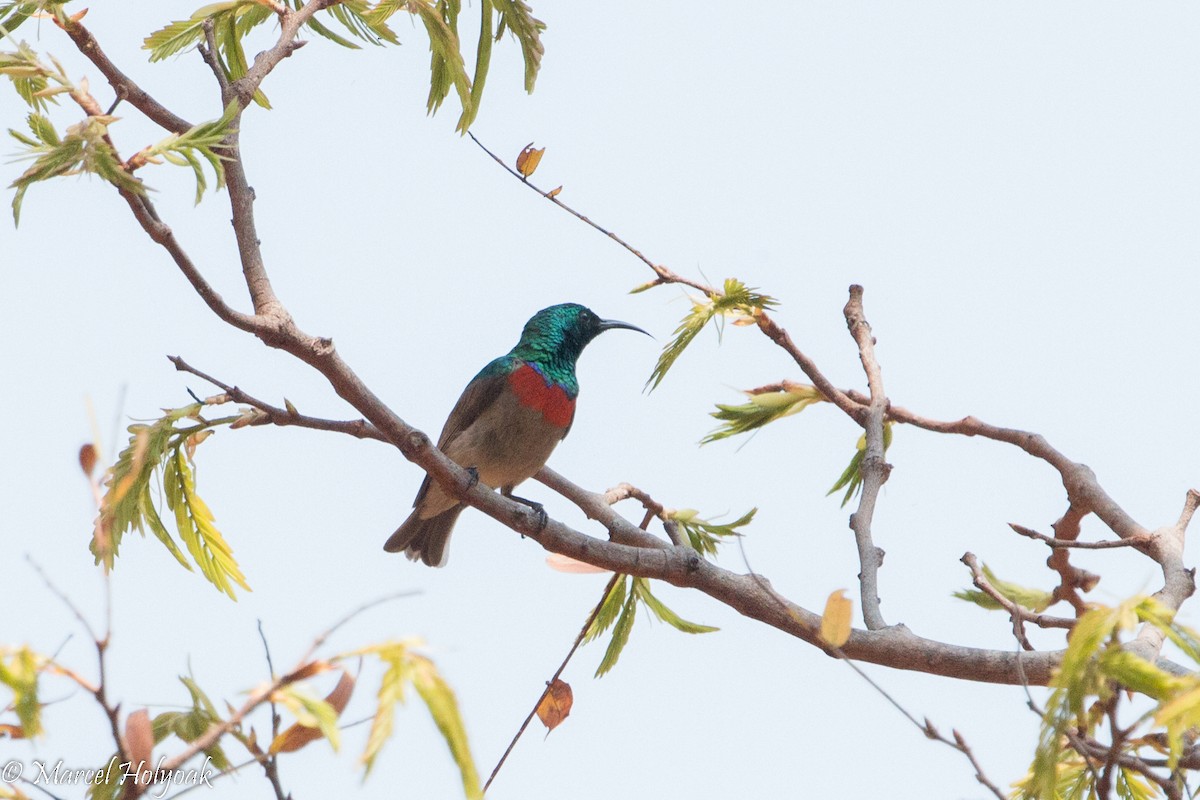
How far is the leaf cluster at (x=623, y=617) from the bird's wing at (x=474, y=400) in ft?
6.77

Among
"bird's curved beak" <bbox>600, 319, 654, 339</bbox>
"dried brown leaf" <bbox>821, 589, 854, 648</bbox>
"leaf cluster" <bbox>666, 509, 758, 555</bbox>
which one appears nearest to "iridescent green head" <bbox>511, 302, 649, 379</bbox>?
"bird's curved beak" <bbox>600, 319, 654, 339</bbox>

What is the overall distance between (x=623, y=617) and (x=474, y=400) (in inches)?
92.0

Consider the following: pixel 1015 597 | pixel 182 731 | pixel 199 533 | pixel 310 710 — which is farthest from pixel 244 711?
pixel 1015 597

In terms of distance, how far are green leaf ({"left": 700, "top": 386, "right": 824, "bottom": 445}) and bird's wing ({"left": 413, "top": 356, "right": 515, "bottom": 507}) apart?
2.22 m

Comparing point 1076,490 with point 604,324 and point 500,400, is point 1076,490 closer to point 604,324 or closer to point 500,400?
point 500,400

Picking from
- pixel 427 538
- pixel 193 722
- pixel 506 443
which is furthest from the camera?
pixel 427 538

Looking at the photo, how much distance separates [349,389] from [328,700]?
159 cm

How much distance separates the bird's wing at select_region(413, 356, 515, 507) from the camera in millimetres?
6887

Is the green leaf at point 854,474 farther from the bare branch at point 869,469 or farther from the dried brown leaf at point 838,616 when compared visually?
the dried brown leaf at point 838,616

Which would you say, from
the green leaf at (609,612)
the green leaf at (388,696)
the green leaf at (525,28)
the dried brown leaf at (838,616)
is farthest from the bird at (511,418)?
the green leaf at (388,696)

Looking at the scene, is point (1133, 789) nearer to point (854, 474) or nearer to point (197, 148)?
point (854, 474)

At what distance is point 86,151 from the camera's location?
2707mm

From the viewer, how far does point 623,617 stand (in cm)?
489

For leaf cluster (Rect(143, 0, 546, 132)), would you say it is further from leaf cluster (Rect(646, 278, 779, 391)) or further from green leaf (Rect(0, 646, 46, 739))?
green leaf (Rect(0, 646, 46, 739))
